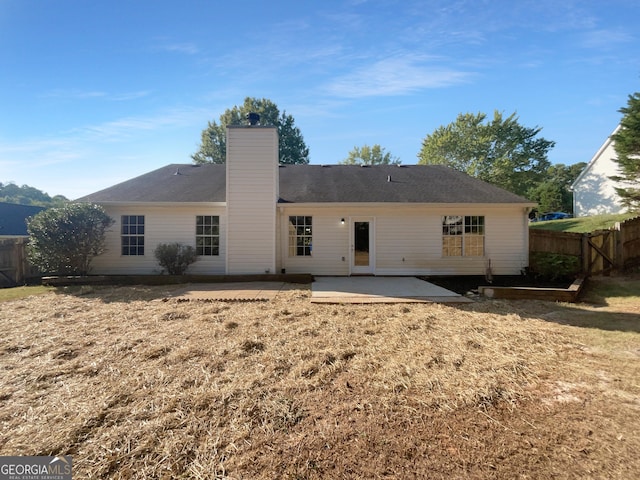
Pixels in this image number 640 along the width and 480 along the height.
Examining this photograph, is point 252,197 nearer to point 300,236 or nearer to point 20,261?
point 300,236

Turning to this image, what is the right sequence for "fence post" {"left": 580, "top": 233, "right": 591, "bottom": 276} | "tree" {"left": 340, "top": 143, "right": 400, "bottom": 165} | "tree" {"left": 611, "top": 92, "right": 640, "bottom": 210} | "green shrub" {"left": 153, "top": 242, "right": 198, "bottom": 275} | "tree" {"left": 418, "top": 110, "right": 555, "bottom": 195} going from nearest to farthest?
"fence post" {"left": 580, "top": 233, "right": 591, "bottom": 276} → "green shrub" {"left": 153, "top": 242, "right": 198, "bottom": 275} → "tree" {"left": 611, "top": 92, "right": 640, "bottom": 210} → "tree" {"left": 418, "top": 110, "right": 555, "bottom": 195} → "tree" {"left": 340, "top": 143, "right": 400, "bottom": 165}

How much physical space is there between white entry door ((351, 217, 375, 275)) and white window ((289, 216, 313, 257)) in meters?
1.69

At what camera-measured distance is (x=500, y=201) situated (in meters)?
10.4

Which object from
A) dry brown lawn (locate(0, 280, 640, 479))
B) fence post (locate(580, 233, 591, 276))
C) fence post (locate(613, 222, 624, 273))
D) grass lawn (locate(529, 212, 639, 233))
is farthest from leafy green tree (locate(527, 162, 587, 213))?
dry brown lawn (locate(0, 280, 640, 479))

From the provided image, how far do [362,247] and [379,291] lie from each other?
10.6 feet

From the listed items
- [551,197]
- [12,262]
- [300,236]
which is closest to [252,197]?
[300,236]

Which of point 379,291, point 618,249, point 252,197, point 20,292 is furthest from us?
point 252,197

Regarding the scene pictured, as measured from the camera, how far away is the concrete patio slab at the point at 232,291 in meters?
7.17

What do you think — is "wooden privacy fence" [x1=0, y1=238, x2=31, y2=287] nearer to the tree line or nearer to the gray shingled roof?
the gray shingled roof

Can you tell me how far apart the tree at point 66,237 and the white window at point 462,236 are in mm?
12502

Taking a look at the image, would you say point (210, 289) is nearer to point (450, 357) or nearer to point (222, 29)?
point (450, 357)

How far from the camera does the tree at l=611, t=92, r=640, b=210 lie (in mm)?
14055

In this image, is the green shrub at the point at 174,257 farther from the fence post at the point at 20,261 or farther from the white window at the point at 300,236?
the fence post at the point at 20,261

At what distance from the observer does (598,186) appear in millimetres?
22594
